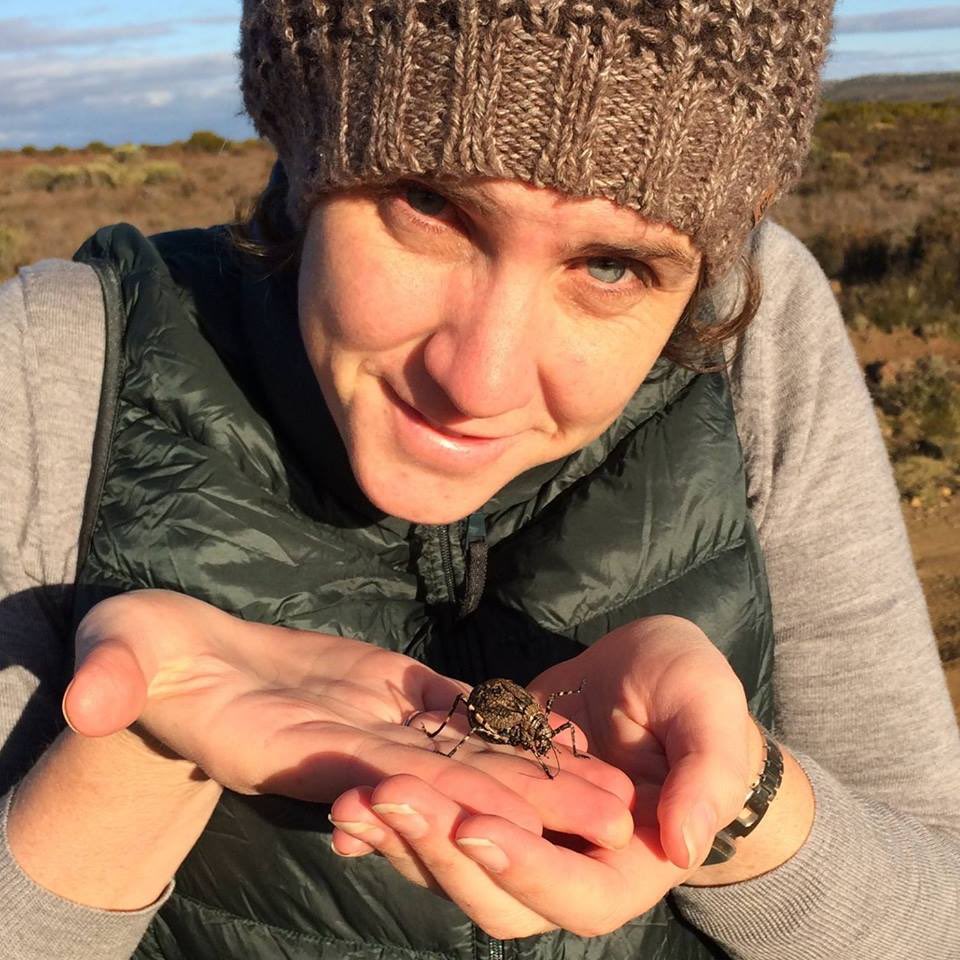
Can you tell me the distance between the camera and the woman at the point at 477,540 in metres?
1.51

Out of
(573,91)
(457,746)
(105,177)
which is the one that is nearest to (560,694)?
(457,746)

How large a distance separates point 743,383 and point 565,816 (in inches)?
51.9

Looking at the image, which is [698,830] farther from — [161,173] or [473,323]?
[161,173]

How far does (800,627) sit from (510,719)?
844mm

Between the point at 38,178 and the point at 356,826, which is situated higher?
the point at 356,826

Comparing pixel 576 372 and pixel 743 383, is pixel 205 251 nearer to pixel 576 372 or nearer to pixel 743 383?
pixel 576 372

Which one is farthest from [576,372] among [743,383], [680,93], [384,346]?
[743,383]

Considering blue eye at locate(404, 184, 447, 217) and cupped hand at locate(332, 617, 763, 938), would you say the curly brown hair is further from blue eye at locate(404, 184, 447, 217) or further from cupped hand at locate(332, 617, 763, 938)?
cupped hand at locate(332, 617, 763, 938)

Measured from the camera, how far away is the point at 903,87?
3027 inches

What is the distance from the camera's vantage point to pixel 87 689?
131cm

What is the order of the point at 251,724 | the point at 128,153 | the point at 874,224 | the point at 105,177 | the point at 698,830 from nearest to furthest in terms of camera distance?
the point at 698,830
the point at 251,724
the point at 874,224
the point at 105,177
the point at 128,153

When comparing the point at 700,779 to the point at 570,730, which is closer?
the point at 700,779

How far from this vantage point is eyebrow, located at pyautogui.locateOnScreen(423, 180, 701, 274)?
171cm

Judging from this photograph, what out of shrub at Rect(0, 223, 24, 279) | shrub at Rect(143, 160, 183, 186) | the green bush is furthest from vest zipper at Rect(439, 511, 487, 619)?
shrub at Rect(143, 160, 183, 186)
